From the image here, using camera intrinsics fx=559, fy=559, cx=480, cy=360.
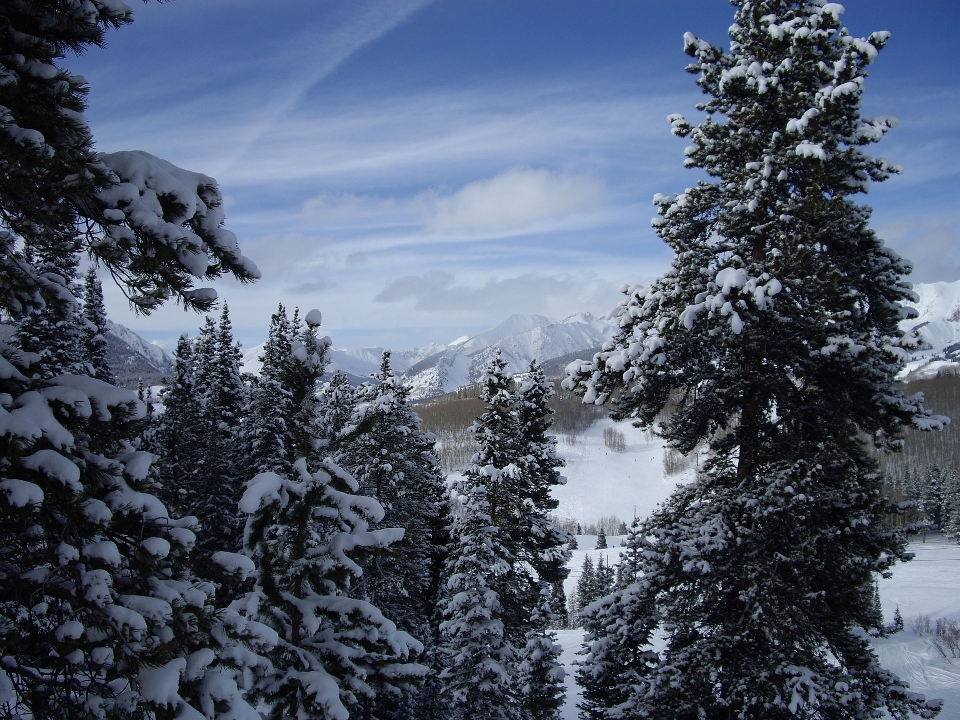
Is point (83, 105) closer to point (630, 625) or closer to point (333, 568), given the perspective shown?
point (333, 568)

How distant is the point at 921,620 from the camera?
6072 cm

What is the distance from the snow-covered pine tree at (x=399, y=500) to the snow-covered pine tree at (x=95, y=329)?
1222 cm

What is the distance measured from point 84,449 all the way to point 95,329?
2588 cm

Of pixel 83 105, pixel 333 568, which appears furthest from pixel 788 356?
pixel 83 105

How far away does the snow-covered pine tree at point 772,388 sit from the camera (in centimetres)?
750

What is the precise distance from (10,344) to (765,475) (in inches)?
338

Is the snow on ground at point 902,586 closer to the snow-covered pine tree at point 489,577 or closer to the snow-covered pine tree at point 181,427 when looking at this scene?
the snow-covered pine tree at point 489,577

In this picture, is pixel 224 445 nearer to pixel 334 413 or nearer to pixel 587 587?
pixel 334 413

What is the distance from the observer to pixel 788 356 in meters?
8.25

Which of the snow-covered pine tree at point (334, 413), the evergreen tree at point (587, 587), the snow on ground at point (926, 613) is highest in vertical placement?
the snow-covered pine tree at point (334, 413)

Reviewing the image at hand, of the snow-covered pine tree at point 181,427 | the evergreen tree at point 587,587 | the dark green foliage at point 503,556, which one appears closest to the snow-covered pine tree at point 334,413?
the dark green foliage at point 503,556

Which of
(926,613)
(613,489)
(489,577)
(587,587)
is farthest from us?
(613,489)

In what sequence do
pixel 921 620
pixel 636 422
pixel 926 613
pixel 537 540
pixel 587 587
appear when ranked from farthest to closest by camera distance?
pixel 587 587 < pixel 926 613 < pixel 921 620 < pixel 537 540 < pixel 636 422

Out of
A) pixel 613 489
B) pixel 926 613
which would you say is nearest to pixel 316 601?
pixel 926 613
